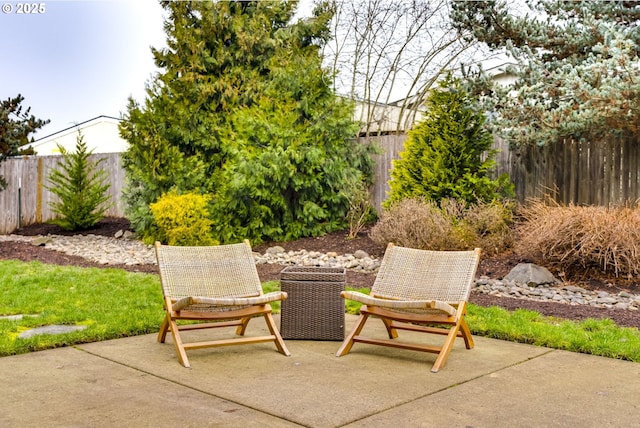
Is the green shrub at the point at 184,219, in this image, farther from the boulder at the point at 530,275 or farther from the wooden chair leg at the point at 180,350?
the wooden chair leg at the point at 180,350

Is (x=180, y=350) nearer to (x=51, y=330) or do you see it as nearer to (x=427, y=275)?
(x=51, y=330)

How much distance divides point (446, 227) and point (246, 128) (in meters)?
4.46

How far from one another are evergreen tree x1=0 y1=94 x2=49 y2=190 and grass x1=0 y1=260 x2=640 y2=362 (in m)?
6.87

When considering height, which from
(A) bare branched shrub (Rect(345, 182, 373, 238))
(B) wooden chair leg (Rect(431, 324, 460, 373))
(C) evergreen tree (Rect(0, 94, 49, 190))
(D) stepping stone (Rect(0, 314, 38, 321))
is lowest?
(D) stepping stone (Rect(0, 314, 38, 321))

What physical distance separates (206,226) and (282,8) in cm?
532

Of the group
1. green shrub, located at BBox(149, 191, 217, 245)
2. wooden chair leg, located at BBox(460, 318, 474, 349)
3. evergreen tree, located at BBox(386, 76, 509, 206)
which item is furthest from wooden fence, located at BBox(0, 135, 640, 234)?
wooden chair leg, located at BBox(460, 318, 474, 349)

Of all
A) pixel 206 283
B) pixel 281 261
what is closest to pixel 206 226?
pixel 281 261

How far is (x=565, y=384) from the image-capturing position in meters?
3.57

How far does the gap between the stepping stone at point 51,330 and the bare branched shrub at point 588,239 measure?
5.35 meters

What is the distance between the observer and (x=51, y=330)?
480 centimetres

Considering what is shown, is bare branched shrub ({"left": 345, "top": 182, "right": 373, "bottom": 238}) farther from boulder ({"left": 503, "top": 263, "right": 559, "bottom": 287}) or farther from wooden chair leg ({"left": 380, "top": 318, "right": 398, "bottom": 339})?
wooden chair leg ({"left": 380, "top": 318, "right": 398, "bottom": 339})

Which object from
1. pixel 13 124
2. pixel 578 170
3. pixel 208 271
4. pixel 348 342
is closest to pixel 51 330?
pixel 208 271

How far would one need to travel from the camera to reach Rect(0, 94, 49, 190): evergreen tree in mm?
13125

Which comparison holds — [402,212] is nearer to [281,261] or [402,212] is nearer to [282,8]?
[281,261]
